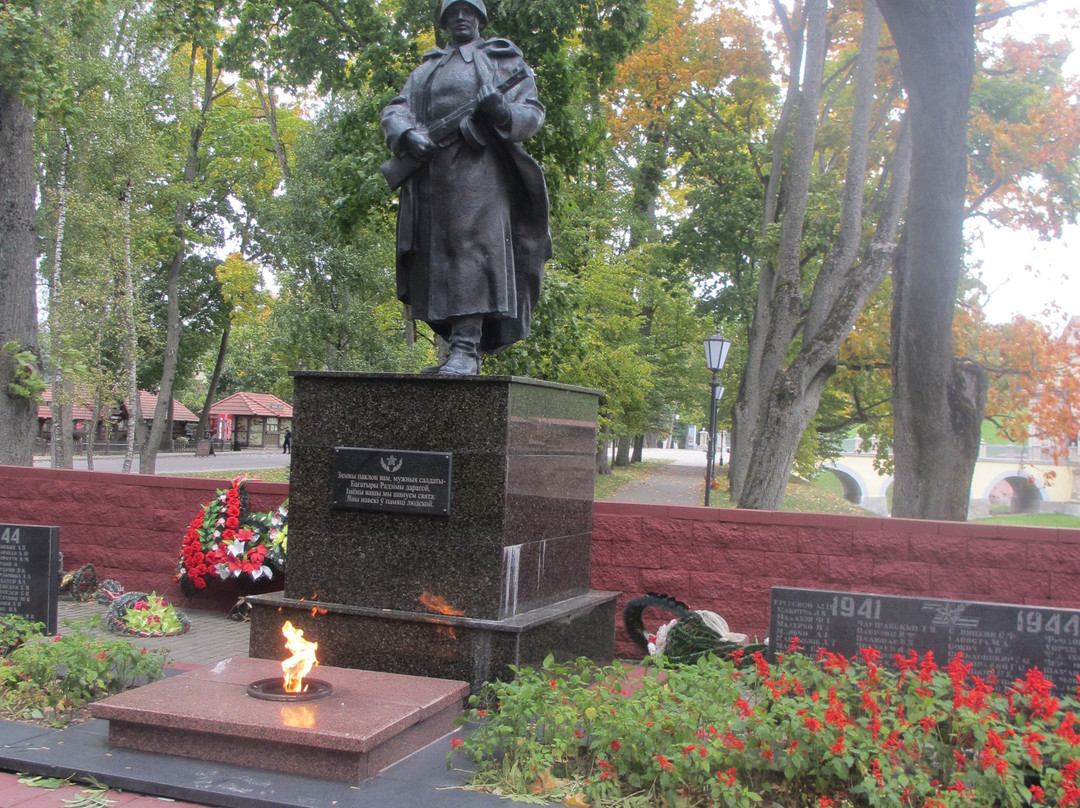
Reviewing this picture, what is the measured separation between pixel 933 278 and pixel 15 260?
1012 cm

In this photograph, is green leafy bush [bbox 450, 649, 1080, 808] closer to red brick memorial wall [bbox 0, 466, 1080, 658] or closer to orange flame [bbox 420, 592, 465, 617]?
orange flame [bbox 420, 592, 465, 617]

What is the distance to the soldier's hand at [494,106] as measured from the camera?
18.8ft

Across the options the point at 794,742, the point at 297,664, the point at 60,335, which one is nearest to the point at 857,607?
the point at 794,742

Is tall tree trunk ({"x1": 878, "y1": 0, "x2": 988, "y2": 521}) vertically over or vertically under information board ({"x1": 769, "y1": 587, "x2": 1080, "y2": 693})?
over

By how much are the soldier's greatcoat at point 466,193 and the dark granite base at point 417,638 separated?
1.78 meters

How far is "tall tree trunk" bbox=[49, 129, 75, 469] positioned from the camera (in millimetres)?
23438

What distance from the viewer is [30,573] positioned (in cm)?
605

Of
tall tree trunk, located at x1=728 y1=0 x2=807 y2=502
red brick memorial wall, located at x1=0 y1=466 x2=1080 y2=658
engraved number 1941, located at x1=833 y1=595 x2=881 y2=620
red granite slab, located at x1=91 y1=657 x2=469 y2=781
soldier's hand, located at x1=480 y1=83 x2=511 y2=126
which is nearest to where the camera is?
red granite slab, located at x1=91 y1=657 x2=469 y2=781

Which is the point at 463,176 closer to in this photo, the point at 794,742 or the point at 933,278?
the point at 794,742

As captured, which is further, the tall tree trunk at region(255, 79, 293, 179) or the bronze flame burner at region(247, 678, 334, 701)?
the tall tree trunk at region(255, 79, 293, 179)

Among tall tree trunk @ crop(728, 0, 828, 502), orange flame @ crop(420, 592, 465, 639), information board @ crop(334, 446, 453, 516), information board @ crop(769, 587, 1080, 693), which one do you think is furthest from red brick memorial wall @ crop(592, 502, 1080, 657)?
tall tree trunk @ crop(728, 0, 828, 502)

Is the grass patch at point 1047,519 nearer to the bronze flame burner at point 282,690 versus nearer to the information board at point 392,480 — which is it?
Result: the information board at point 392,480

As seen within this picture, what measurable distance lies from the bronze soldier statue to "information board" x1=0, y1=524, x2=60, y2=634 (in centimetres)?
258

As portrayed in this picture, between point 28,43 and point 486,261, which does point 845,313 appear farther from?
A: point 28,43
